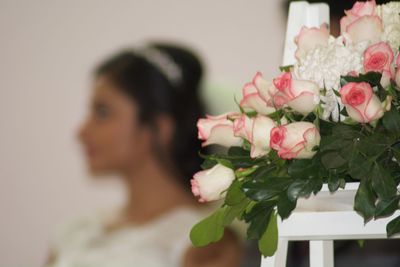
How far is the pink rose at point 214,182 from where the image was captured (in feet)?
2.59

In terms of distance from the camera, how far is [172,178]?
2.23 meters

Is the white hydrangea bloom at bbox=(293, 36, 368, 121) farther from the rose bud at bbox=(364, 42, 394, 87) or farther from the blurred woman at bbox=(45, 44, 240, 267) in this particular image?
the blurred woman at bbox=(45, 44, 240, 267)

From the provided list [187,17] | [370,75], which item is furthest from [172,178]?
[370,75]

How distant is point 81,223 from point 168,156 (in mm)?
337

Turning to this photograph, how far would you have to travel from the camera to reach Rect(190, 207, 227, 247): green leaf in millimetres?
811

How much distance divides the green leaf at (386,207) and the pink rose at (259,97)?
17 cm

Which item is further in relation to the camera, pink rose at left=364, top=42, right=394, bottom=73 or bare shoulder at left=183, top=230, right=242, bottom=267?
bare shoulder at left=183, top=230, right=242, bottom=267

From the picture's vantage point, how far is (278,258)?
0.87 meters

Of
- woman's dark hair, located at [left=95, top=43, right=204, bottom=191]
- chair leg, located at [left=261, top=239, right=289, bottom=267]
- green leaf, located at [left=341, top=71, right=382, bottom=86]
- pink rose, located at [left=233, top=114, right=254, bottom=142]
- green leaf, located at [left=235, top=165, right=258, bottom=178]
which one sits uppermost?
green leaf, located at [left=341, top=71, right=382, bottom=86]

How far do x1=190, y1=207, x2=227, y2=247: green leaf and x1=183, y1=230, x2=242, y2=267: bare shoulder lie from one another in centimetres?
127

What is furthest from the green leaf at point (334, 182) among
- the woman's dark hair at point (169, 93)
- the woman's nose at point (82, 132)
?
the woman's nose at point (82, 132)

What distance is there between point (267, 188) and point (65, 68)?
1.73 meters

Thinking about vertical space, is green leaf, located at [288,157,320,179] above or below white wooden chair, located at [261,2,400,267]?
above

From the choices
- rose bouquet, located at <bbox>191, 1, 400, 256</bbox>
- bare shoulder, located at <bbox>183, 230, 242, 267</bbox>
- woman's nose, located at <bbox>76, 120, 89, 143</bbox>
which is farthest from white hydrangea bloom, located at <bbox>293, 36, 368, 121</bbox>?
woman's nose, located at <bbox>76, 120, 89, 143</bbox>
